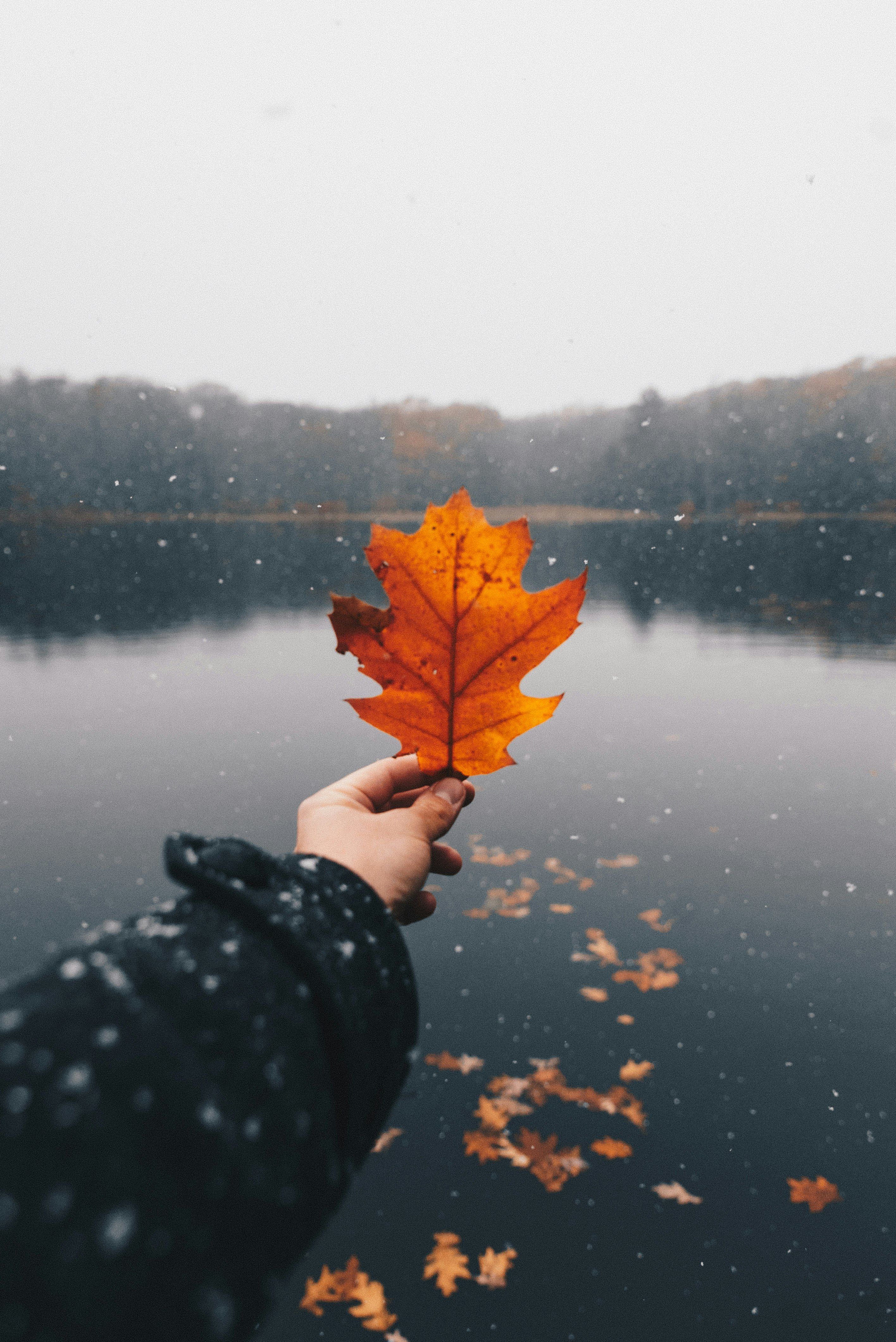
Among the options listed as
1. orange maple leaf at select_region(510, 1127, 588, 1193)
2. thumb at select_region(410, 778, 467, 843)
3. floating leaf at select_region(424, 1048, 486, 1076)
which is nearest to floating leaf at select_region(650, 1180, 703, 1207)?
orange maple leaf at select_region(510, 1127, 588, 1193)

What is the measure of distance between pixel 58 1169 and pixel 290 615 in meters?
16.9

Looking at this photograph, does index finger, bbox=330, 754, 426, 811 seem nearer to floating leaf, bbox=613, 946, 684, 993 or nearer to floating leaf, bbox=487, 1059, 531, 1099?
floating leaf, bbox=487, 1059, 531, 1099

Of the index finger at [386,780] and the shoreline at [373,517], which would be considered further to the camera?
the shoreline at [373,517]

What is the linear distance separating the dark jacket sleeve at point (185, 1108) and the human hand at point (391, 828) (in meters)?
0.32

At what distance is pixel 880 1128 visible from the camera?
323 cm

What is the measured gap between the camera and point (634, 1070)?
355 cm

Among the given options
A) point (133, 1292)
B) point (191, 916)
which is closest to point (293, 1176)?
point (133, 1292)

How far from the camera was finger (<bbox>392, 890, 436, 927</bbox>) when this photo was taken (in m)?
1.32

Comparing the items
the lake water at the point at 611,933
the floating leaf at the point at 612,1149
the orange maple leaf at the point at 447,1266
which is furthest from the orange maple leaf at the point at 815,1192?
the orange maple leaf at the point at 447,1266

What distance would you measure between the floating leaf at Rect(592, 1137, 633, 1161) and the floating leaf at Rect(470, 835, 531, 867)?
92.4 inches

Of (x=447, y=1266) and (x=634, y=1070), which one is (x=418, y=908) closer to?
(x=447, y=1266)

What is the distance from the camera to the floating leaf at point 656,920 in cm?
461

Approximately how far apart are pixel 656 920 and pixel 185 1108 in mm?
4685

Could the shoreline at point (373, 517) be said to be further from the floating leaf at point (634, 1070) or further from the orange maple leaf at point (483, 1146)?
the orange maple leaf at point (483, 1146)
